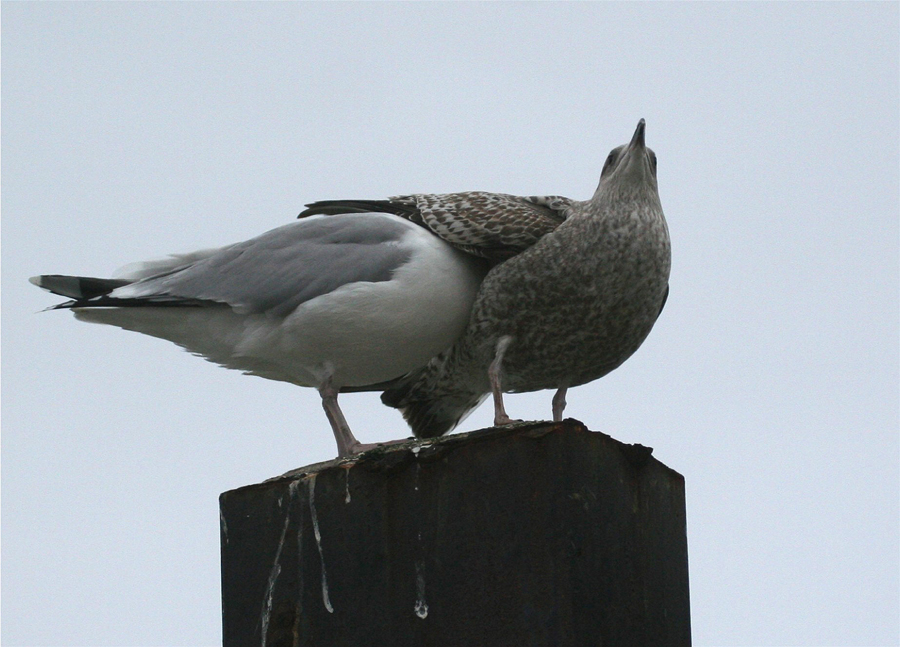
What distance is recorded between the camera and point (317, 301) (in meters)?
6.46

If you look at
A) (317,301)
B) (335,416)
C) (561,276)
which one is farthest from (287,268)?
(561,276)

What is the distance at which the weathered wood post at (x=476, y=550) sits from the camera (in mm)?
4621

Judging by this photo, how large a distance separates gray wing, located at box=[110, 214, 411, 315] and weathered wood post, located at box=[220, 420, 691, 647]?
1.45 m

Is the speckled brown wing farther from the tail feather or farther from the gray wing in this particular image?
the tail feather

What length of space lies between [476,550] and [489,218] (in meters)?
2.25

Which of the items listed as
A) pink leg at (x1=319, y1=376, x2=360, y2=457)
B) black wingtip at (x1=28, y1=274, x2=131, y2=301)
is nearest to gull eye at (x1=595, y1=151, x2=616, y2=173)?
pink leg at (x1=319, y1=376, x2=360, y2=457)

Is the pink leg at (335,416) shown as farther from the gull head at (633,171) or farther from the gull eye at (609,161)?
the gull eye at (609,161)

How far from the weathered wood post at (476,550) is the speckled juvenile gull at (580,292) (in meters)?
1.11

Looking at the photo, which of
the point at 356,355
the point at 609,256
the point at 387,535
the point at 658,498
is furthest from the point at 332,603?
the point at 609,256

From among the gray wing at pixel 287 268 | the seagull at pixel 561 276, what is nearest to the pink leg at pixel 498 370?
the seagull at pixel 561 276

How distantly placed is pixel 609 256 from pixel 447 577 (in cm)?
208

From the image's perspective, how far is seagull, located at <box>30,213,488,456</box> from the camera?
21.1ft

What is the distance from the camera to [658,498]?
17.1 feet

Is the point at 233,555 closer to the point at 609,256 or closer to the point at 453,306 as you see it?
the point at 453,306
